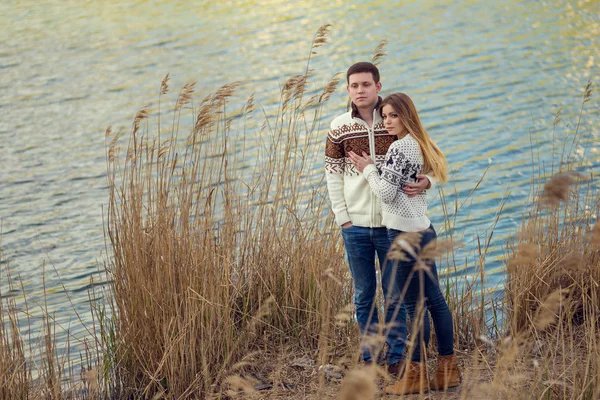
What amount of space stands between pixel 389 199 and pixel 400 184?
83 millimetres

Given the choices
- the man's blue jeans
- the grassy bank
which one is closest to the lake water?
the grassy bank

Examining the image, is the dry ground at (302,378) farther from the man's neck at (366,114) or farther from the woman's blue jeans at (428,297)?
the man's neck at (366,114)

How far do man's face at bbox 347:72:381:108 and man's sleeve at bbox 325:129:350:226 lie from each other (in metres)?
0.21

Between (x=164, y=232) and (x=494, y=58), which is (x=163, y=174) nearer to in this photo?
(x=164, y=232)

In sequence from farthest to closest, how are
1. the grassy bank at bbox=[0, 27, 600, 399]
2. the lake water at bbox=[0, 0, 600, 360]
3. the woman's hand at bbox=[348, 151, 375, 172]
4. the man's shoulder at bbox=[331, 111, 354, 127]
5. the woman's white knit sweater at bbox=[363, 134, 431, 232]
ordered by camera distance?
the lake water at bbox=[0, 0, 600, 360]
the grassy bank at bbox=[0, 27, 600, 399]
the man's shoulder at bbox=[331, 111, 354, 127]
the woman's hand at bbox=[348, 151, 375, 172]
the woman's white knit sweater at bbox=[363, 134, 431, 232]

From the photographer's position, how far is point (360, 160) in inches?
146

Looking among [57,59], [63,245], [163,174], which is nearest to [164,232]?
[163,174]

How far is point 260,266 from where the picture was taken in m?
4.61

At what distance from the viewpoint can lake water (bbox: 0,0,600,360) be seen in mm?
7809

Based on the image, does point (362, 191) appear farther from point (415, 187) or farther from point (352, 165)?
point (415, 187)

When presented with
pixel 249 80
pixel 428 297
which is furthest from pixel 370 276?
pixel 249 80

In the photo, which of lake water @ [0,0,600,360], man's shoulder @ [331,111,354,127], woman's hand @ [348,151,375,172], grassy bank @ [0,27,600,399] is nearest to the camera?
woman's hand @ [348,151,375,172]

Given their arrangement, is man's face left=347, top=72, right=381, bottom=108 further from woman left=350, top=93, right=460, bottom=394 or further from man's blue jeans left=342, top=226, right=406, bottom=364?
man's blue jeans left=342, top=226, right=406, bottom=364

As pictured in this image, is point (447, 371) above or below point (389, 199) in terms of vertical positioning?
below
